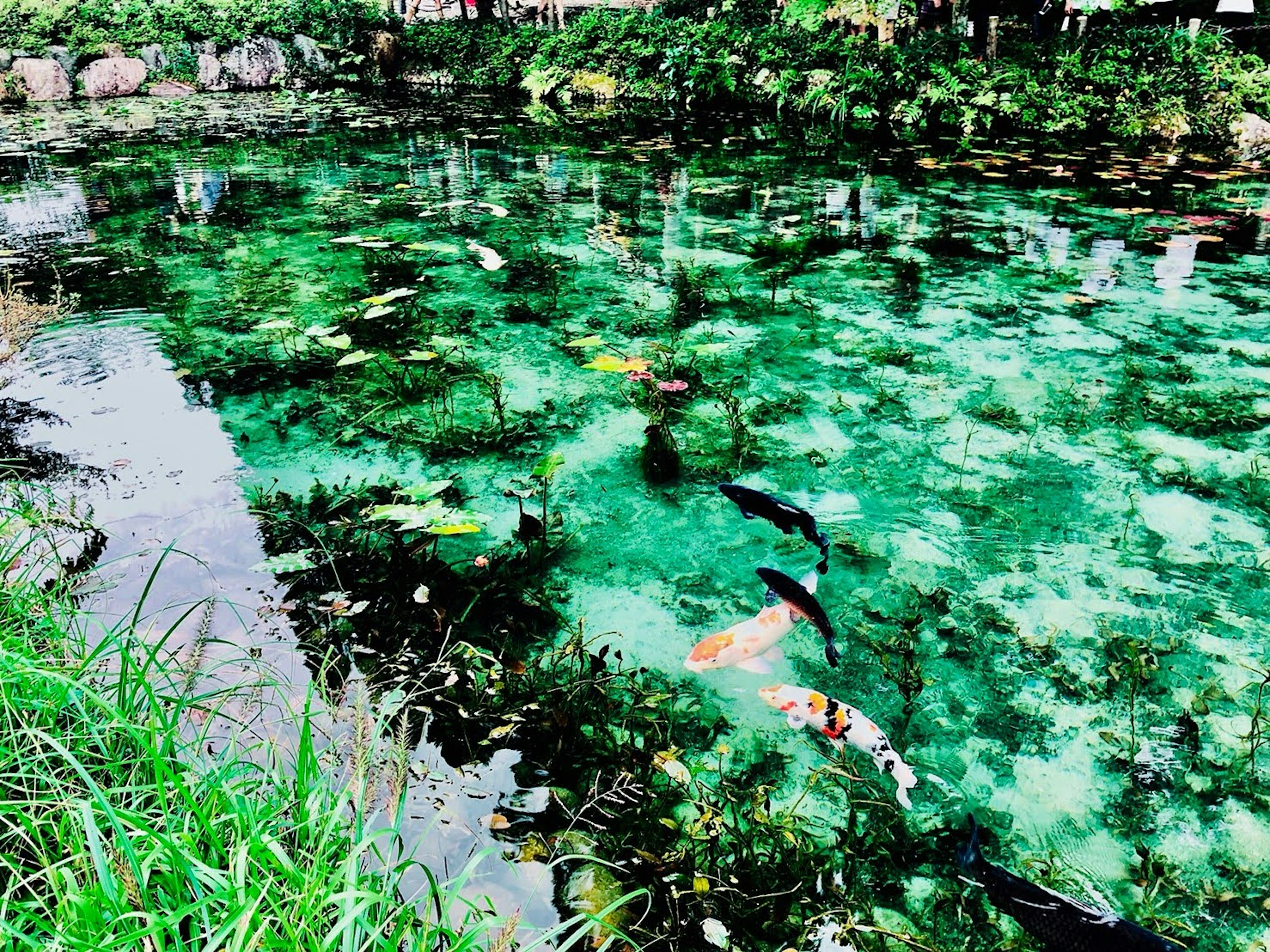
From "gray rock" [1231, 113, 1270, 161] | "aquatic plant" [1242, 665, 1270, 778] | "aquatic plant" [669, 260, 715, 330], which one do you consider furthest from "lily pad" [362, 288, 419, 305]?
"gray rock" [1231, 113, 1270, 161]

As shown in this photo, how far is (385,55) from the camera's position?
697 inches

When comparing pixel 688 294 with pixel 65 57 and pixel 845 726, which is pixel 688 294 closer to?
pixel 845 726

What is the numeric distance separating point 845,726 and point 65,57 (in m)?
20.6

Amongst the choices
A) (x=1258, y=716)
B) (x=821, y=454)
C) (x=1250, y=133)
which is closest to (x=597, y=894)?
(x=1258, y=716)

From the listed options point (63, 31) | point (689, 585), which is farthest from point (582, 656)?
point (63, 31)

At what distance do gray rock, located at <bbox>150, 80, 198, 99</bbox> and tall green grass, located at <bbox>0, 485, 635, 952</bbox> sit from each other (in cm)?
1811

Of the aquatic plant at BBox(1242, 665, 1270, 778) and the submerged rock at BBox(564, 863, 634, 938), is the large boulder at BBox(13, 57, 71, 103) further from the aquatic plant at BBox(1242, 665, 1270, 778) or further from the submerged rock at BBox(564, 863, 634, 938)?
the aquatic plant at BBox(1242, 665, 1270, 778)

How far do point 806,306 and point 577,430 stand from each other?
1.80 m

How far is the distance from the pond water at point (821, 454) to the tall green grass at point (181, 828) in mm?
305

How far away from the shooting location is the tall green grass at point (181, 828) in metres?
1.18

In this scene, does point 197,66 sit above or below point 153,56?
below

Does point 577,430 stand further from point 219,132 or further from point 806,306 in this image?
point 219,132

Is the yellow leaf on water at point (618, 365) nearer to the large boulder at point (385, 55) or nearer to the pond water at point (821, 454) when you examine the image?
the pond water at point (821, 454)

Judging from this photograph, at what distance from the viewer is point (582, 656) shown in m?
2.11
